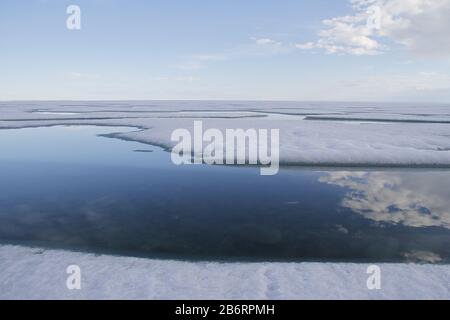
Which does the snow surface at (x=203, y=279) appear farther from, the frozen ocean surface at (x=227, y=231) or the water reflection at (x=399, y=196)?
the water reflection at (x=399, y=196)

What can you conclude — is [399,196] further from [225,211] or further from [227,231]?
[227,231]

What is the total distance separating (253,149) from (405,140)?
6762mm

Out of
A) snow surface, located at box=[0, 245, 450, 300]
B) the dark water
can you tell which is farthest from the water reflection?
snow surface, located at box=[0, 245, 450, 300]

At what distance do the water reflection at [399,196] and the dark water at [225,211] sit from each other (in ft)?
0.08

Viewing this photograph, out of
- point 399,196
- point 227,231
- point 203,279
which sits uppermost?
point 399,196

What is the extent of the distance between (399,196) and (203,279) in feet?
18.7

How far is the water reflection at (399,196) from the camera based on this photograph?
671cm

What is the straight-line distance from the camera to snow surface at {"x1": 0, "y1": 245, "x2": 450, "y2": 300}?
4.03 m

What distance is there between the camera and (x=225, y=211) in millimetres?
6875

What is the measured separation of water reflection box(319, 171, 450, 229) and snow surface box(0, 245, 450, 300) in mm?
2138

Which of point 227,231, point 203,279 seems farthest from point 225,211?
point 203,279

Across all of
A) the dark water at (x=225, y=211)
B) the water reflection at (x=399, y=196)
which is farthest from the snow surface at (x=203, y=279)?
the water reflection at (x=399, y=196)

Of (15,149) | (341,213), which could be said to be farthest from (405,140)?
(15,149)
